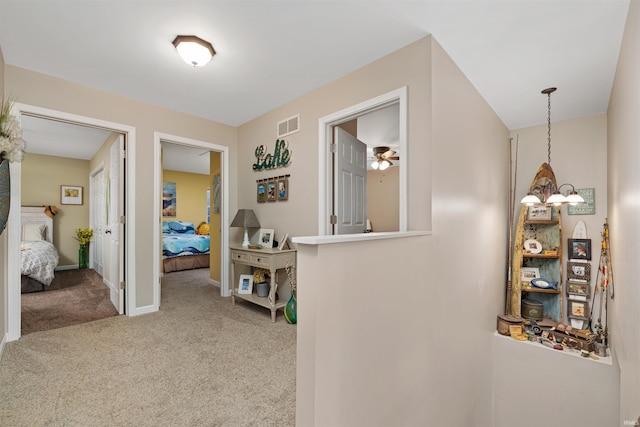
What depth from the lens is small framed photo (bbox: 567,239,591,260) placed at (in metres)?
3.30

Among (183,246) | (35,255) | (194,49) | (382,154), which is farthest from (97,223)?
(382,154)

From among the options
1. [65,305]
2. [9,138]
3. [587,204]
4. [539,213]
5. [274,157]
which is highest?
[274,157]

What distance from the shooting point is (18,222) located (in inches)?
102

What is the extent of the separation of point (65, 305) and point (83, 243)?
3270 millimetres

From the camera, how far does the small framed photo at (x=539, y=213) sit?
349 cm

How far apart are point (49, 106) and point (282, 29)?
2.46 m

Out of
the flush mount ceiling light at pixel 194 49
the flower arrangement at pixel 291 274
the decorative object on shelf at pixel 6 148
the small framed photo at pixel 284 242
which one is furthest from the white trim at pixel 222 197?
the flush mount ceiling light at pixel 194 49

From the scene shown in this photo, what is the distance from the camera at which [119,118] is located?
10.3 ft

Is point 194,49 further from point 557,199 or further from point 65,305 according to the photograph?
point 65,305

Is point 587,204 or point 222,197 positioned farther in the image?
point 222,197

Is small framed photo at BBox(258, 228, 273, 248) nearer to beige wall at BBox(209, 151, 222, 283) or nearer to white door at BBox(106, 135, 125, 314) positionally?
beige wall at BBox(209, 151, 222, 283)

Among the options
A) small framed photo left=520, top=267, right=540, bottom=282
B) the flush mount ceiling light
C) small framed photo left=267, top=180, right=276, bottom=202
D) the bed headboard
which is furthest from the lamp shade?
the bed headboard

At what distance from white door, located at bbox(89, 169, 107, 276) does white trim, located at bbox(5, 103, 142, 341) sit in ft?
8.61

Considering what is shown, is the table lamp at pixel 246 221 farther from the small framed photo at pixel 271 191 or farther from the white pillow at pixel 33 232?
the white pillow at pixel 33 232
